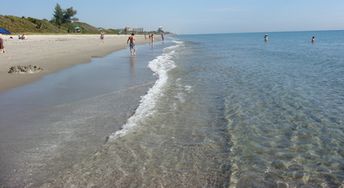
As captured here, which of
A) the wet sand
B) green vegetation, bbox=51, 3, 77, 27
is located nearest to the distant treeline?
green vegetation, bbox=51, 3, 77, 27

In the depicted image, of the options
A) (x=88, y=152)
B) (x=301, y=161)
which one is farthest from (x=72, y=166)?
(x=301, y=161)

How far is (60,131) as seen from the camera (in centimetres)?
752

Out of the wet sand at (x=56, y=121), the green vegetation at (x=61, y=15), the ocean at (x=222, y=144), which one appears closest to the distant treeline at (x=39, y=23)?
the green vegetation at (x=61, y=15)

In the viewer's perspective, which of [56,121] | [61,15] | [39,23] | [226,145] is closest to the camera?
[226,145]

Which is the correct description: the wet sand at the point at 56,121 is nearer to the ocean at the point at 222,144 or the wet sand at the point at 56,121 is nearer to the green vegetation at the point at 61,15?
the ocean at the point at 222,144

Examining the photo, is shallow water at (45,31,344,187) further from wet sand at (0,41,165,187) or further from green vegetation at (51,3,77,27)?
green vegetation at (51,3,77,27)

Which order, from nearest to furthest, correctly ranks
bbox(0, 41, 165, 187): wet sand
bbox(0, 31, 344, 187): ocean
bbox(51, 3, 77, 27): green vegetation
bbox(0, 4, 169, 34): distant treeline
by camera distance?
bbox(0, 31, 344, 187): ocean
bbox(0, 41, 165, 187): wet sand
bbox(0, 4, 169, 34): distant treeline
bbox(51, 3, 77, 27): green vegetation

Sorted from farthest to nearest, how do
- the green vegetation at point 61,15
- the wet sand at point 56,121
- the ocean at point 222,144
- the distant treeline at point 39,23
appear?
the green vegetation at point 61,15 → the distant treeline at point 39,23 → the wet sand at point 56,121 → the ocean at point 222,144

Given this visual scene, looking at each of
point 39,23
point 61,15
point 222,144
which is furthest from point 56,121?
point 61,15

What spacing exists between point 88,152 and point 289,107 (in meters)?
5.85

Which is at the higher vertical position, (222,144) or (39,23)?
(39,23)

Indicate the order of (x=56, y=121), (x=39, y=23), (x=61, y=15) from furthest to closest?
(x=61, y=15)
(x=39, y=23)
(x=56, y=121)

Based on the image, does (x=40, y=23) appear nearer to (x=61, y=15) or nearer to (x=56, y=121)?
(x=61, y=15)

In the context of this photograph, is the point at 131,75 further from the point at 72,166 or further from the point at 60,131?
the point at 72,166
